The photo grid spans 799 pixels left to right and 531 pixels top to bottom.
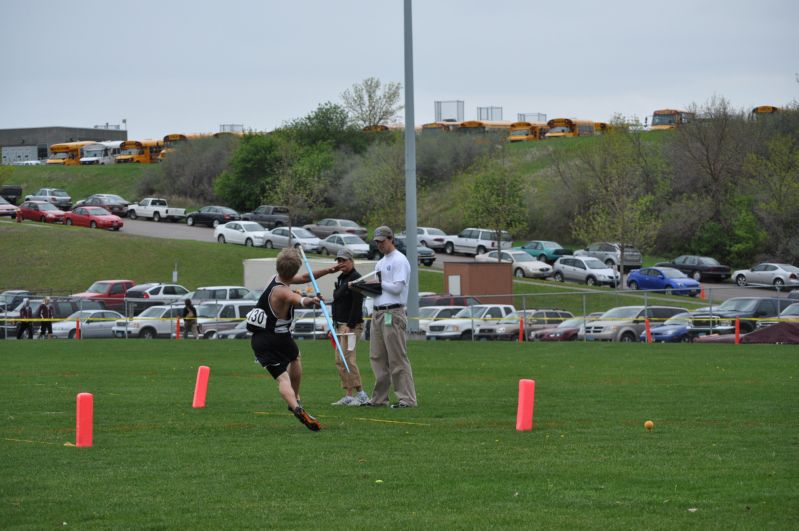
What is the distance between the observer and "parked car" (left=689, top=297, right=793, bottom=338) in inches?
1272

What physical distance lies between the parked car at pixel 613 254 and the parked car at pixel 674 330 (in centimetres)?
2386

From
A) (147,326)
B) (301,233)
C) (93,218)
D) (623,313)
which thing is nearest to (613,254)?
(301,233)

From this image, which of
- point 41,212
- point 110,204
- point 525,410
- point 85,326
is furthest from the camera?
point 110,204

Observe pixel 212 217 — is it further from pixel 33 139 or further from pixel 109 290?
pixel 33 139

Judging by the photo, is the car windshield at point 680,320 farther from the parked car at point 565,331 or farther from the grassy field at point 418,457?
the grassy field at point 418,457

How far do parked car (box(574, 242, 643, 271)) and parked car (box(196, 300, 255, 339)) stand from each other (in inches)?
949

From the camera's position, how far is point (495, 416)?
42.9 ft

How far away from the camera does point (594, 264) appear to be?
55250 mm

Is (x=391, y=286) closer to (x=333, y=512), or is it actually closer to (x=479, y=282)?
(x=333, y=512)

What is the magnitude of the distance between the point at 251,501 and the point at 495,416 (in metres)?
5.38

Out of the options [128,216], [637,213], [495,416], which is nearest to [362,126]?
[128,216]

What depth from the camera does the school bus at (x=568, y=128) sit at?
92062 mm

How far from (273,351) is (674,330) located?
23194 millimetres

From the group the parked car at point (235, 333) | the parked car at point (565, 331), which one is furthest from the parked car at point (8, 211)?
the parked car at point (565, 331)
